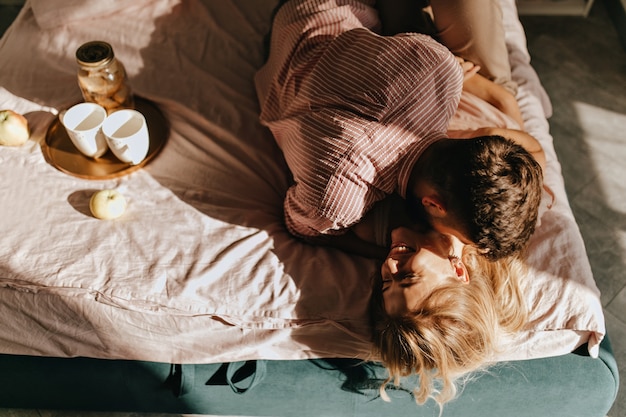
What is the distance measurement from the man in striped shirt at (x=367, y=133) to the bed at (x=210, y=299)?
0.12 meters

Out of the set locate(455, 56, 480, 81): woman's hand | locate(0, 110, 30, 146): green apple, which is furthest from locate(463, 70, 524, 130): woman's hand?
locate(0, 110, 30, 146): green apple

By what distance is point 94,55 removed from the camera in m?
1.08

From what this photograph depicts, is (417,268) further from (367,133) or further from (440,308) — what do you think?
(367,133)

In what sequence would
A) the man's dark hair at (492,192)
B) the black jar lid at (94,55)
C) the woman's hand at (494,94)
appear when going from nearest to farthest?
1. the man's dark hair at (492,192)
2. the black jar lid at (94,55)
3. the woman's hand at (494,94)

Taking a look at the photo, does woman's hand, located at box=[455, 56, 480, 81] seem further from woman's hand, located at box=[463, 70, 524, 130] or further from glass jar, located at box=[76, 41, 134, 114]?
glass jar, located at box=[76, 41, 134, 114]

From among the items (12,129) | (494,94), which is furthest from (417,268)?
(12,129)

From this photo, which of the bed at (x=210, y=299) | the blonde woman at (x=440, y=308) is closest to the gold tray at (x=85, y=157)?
the bed at (x=210, y=299)

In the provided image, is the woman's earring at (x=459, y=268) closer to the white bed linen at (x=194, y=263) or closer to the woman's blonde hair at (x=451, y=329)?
the woman's blonde hair at (x=451, y=329)

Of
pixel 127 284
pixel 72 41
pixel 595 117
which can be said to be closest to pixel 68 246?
pixel 127 284

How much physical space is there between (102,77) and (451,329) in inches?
32.4

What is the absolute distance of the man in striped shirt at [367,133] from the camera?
925 mm

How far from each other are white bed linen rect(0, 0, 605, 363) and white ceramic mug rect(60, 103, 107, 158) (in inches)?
2.7

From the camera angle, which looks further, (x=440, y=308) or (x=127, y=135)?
(x=127, y=135)

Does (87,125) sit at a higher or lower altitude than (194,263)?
higher
